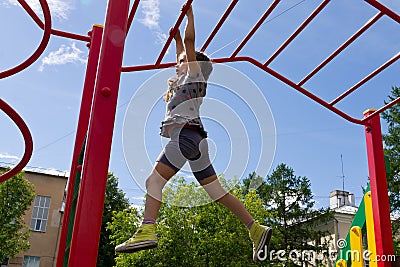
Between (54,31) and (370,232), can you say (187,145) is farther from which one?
(370,232)

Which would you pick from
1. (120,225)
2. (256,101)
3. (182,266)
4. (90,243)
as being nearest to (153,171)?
(90,243)

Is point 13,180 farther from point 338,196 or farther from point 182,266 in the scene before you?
point 338,196

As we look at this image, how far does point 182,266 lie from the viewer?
52.2 ft

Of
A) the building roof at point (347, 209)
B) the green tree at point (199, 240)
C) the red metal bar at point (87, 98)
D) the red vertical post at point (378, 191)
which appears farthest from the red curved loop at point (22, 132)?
the building roof at point (347, 209)

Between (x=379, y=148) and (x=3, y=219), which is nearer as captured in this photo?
(x=379, y=148)

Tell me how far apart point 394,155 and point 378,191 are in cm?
1870

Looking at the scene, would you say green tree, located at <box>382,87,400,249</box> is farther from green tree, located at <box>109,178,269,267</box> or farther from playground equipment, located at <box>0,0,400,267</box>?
playground equipment, located at <box>0,0,400,267</box>

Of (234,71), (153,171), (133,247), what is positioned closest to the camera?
(133,247)

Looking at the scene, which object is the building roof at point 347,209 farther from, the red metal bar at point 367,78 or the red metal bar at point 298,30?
the red metal bar at point 298,30

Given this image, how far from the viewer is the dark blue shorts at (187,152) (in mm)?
2299

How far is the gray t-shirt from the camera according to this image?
2.39 metres

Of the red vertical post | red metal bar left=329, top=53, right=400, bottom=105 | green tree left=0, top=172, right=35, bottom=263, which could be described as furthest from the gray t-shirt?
green tree left=0, top=172, right=35, bottom=263

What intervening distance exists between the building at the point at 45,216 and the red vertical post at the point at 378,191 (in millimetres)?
19958

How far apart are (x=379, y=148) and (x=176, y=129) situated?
87.1 inches
